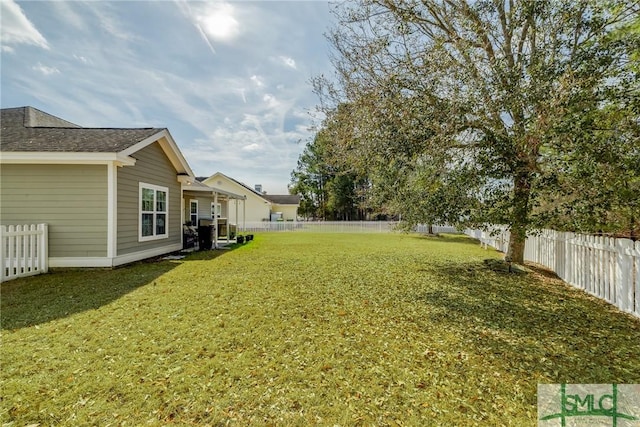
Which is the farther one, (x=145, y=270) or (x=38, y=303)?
(x=145, y=270)

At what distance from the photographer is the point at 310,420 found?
6.91 ft

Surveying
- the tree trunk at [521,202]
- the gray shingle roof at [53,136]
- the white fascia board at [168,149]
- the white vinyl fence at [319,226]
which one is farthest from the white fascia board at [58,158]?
the white vinyl fence at [319,226]

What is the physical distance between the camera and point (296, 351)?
10.3ft

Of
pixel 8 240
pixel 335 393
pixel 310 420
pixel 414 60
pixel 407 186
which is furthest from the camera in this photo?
pixel 407 186

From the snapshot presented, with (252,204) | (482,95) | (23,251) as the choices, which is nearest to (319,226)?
(252,204)

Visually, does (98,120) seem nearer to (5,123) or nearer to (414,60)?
(5,123)

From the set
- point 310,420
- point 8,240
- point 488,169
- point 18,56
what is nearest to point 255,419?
point 310,420

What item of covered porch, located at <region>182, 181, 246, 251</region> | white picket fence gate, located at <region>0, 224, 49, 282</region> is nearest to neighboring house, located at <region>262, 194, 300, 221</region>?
covered porch, located at <region>182, 181, 246, 251</region>

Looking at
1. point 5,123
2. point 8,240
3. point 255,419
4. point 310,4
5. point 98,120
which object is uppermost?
point 310,4

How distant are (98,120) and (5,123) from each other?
17.4 feet

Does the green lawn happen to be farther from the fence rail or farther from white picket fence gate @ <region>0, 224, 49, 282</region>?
the fence rail

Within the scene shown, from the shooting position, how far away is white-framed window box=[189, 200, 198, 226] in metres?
14.5

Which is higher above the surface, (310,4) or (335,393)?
(310,4)

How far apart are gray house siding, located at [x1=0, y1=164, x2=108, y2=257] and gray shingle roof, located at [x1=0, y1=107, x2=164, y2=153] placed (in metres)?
0.46
